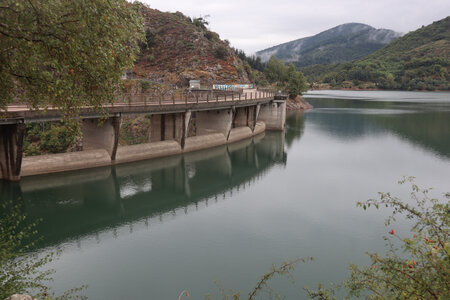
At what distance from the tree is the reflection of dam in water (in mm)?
15823

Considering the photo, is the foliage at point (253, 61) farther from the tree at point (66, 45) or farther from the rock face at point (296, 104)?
the tree at point (66, 45)

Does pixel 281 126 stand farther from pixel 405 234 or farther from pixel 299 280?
pixel 299 280

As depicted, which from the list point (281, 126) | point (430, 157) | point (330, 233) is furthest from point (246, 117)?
point (330, 233)

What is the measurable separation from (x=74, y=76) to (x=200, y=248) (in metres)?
14.8

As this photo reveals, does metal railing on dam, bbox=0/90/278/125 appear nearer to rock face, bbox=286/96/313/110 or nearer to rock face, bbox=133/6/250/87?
rock face, bbox=133/6/250/87

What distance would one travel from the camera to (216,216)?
28.2 meters

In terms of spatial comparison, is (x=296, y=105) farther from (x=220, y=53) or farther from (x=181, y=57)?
(x=181, y=57)

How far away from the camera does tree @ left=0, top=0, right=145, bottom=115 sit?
30.3 ft

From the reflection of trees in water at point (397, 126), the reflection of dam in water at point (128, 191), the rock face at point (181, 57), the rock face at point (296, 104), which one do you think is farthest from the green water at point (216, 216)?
the rock face at point (296, 104)

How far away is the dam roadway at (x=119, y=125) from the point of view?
3114 cm

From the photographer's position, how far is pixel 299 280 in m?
18.4

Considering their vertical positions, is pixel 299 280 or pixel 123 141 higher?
pixel 123 141

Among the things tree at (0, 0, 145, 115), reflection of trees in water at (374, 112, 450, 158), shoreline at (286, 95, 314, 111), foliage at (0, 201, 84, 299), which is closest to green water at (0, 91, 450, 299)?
foliage at (0, 201, 84, 299)

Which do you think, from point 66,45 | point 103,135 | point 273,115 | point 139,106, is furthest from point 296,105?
point 66,45
